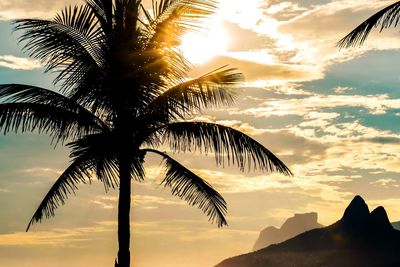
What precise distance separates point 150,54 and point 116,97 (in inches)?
51.7

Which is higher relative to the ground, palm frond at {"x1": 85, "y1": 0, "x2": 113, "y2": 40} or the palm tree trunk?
palm frond at {"x1": 85, "y1": 0, "x2": 113, "y2": 40}

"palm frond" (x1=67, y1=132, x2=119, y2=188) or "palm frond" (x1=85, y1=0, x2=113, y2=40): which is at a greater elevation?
"palm frond" (x1=85, y1=0, x2=113, y2=40)

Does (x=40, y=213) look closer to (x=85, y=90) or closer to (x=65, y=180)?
(x=65, y=180)

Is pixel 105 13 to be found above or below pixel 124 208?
above

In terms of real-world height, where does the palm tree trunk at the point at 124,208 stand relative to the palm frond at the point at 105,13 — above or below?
below

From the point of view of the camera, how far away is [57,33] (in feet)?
50.4

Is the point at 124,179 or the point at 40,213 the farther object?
the point at 40,213

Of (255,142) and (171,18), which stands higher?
(171,18)

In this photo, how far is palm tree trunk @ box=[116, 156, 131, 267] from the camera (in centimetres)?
1506

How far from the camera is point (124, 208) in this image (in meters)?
15.4

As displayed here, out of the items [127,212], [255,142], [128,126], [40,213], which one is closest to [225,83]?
[255,142]

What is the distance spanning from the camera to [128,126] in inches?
611

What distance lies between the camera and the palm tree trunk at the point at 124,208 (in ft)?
49.4

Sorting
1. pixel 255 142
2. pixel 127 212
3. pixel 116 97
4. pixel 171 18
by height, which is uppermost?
pixel 171 18
